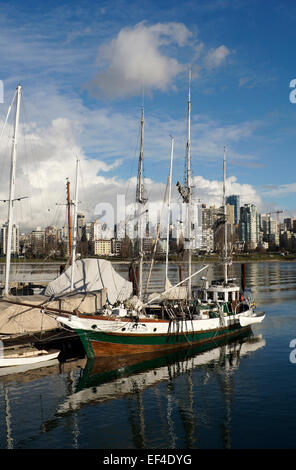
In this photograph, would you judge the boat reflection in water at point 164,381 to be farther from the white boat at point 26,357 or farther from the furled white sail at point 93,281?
the furled white sail at point 93,281

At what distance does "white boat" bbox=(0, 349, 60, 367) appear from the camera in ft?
91.2

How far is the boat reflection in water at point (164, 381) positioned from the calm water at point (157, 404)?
0.06 metres

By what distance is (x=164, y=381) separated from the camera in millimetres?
26531

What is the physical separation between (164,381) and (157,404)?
4.26 meters

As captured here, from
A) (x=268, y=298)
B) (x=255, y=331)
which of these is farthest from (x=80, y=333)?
(x=268, y=298)

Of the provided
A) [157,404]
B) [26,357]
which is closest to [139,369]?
[157,404]

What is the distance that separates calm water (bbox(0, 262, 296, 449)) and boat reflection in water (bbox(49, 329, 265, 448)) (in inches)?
2.3

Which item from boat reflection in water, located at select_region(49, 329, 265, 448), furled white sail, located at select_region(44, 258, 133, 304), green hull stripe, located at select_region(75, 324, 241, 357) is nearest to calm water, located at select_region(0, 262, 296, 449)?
boat reflection in water, located at select_region(49, 329, 265, 448)

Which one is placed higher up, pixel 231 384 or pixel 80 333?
pixel 80 333
